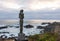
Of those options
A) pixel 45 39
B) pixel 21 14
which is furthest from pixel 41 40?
pixel 21 14

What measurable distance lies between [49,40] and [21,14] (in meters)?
4.53

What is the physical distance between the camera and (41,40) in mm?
15820

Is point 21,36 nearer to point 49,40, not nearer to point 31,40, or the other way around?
point 31,40

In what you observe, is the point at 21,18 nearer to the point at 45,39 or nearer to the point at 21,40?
the point at 21,40

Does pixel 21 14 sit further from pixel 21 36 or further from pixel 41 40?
pixel 41 40

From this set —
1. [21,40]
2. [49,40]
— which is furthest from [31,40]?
[49,40]

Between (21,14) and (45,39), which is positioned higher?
(21,14)

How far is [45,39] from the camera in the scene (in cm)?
1581

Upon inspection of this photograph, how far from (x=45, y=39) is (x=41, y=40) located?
281 millimetres

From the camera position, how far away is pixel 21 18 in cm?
1895

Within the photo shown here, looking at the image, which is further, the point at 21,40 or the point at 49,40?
the point at 21,40

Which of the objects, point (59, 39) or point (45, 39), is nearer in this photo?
point (45, 39)

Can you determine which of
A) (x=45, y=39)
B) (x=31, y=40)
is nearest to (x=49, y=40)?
(x=45, y=39)

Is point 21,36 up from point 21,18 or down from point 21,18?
down
